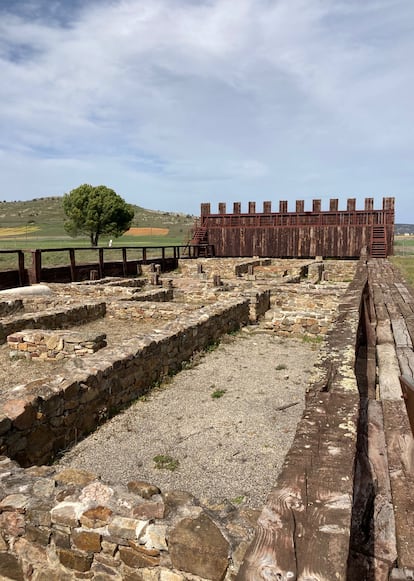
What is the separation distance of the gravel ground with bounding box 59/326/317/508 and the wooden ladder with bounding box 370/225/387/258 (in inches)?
844

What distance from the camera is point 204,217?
1288 inches

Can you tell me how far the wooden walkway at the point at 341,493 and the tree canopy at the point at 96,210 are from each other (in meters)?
47.9

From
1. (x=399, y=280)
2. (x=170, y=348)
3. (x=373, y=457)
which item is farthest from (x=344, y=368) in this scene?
(x=399, y=280)

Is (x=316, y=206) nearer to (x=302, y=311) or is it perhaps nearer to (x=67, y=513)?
(x=302, y=311)

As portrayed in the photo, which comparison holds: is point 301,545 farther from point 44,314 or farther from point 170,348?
point 44,314

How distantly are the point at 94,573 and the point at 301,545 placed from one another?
4.89 ft

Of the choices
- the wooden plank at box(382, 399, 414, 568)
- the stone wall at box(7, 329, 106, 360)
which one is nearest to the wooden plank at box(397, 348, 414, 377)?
the wooden plank at box(382, 399, 414, 568)

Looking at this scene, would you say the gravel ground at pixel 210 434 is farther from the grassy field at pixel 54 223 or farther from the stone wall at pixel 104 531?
the grassy field at pixel 54 223

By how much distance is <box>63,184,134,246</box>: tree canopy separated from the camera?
49.4 metres

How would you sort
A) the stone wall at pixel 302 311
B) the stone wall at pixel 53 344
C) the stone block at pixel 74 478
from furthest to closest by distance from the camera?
the stone wall at pixel 302 311
the stone wall at pixel 53 344
the stone block at pixel 74 478

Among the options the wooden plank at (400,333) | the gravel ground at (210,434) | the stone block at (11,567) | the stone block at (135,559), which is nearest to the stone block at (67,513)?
the stone block at (135,559)

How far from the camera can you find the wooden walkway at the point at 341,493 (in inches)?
61.2

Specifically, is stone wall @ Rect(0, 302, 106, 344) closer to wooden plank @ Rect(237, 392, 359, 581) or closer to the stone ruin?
the stone ruin

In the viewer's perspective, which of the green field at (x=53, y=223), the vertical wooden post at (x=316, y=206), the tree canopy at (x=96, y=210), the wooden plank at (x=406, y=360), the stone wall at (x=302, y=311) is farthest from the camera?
the green field at (x=53, y=223)
